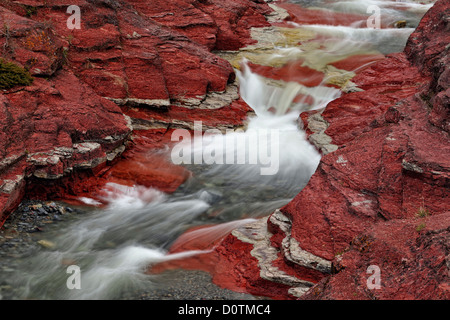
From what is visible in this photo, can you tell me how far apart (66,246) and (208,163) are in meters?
4.58

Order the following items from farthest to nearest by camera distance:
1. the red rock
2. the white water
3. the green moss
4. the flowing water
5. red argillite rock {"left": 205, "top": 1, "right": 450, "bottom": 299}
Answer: the green moss
the flowing water
the white water
red argillite rock {"left": 205, "top": 1, "right": 450, "bottom": 299}
the red rock

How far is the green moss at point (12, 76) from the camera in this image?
30.8 ft

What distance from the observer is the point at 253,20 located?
2019 cm

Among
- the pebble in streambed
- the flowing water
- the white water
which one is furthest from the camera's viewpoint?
the flowing water

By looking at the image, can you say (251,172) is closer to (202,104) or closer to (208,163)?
(208,163)

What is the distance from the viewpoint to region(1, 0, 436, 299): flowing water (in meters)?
6.93

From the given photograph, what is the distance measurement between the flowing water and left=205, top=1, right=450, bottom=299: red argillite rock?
1.38 meters

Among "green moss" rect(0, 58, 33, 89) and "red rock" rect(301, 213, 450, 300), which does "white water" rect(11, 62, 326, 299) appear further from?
"red rock" rect(301, 213, 450, 300)

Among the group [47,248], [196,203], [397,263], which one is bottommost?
[47,248]

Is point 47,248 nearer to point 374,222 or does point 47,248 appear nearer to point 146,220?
point 146,220

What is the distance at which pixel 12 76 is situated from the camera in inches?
374

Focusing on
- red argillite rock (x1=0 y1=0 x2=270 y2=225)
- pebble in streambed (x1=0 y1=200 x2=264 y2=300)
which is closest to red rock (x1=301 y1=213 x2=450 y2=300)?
pebble in streambed (x1=0 y1=200 x2=264 y2=300)

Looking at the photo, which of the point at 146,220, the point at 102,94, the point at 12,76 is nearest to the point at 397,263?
the point at 146,220

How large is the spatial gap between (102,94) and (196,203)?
427cm
